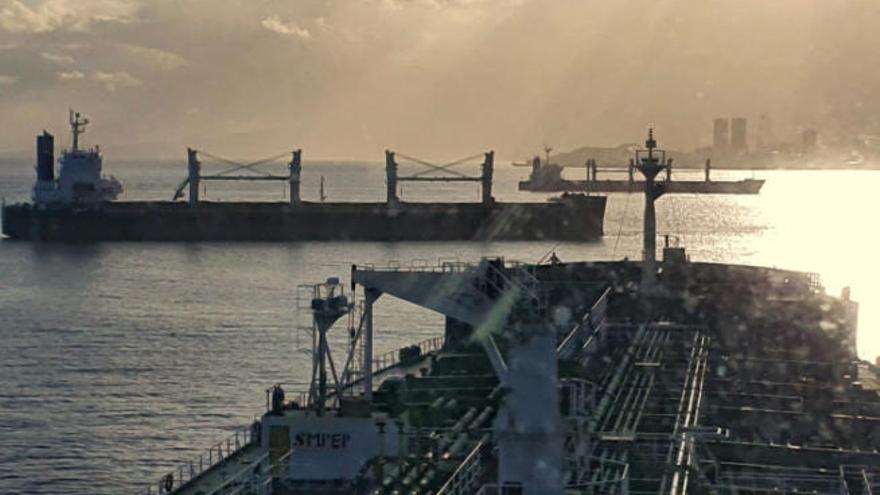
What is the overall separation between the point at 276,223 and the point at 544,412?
6893 cm

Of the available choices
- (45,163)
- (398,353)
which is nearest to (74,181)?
(45,163)

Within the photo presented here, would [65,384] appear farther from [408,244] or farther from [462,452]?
[408,244]

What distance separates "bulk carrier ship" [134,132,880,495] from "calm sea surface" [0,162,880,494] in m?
2.38

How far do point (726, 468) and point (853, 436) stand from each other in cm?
342

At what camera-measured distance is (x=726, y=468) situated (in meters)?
14.7

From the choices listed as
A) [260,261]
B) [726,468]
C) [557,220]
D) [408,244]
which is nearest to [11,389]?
[726,468]

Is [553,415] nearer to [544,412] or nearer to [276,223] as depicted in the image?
[544,412]

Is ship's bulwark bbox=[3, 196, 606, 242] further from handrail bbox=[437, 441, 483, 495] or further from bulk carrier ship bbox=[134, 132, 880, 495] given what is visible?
handrail bbox=[437, 441, 483, 495]

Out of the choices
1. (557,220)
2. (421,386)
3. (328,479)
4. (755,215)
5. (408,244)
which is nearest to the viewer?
(328,479)

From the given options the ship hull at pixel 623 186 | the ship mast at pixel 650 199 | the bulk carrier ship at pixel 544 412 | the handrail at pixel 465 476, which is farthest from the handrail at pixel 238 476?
the ship hull at pixel 623 186

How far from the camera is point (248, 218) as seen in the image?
7944 centimetres

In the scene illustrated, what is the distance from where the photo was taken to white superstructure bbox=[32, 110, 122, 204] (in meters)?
79.8

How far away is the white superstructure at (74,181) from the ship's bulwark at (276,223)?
51.9 inches

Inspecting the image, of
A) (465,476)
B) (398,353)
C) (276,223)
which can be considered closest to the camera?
(465,476)
